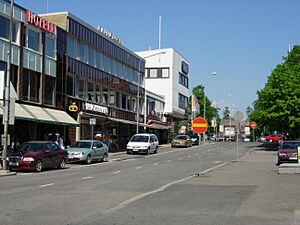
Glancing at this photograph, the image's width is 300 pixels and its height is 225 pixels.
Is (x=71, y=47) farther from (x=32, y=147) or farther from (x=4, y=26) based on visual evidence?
(x=32, y=147)

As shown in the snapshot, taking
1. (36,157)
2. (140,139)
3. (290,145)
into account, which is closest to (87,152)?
(36,157)

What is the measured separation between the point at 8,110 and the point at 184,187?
39.4 ft

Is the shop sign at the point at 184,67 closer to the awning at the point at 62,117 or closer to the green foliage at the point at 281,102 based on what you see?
the green foliage at the point at 281,102

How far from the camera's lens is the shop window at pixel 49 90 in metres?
36.8

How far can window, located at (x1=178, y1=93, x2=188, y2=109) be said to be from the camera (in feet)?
279

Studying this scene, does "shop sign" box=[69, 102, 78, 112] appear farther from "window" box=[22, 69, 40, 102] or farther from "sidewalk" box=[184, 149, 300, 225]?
"sidewalk" box=[184, 149, 300, 225]

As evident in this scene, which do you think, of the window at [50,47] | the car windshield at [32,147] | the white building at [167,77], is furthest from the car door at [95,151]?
the white building at [167,77]

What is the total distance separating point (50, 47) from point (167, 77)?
43.9m

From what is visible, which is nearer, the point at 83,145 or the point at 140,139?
the point at 83,145

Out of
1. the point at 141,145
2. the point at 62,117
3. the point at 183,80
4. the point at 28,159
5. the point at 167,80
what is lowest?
the point at 28,159

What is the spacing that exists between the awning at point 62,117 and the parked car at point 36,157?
8.81 metres

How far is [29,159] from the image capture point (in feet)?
80.5

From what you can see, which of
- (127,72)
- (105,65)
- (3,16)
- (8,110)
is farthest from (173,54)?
(8,110)

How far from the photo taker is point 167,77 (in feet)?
264
